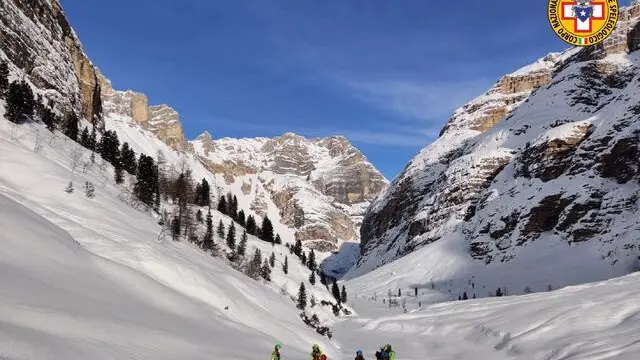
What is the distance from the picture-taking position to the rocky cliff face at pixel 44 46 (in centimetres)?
9588

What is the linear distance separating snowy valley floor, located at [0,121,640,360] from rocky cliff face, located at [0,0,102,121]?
44.9 meters

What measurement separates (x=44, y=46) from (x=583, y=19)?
11040 centimetres

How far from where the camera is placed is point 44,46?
110 meters

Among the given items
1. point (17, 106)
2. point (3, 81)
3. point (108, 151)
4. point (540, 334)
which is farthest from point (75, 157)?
point (540, 334)

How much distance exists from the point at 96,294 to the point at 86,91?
143714 millimetres

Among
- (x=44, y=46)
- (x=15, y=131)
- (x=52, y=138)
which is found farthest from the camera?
(x=44, y=46)

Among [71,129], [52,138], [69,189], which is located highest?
[71,129]

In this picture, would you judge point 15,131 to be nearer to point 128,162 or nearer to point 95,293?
point 128,162

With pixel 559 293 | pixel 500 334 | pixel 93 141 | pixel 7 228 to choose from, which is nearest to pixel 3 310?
pixel 7 228

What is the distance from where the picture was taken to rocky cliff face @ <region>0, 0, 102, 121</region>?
95.9 metres

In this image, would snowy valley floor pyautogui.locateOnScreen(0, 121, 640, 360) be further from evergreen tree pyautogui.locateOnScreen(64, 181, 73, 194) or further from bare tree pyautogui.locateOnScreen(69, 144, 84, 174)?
bare tree pyautogui.locateOnScreen(69, 144, 84, 174)

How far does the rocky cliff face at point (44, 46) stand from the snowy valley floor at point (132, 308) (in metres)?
44.9

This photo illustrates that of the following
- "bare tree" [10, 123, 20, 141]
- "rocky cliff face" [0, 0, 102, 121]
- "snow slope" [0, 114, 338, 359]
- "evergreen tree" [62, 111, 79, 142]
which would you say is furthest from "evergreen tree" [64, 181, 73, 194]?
"rocky cliff face" [0, 0, 102, 121]

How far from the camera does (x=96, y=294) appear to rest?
18.2 m
